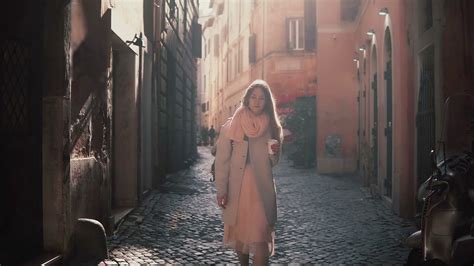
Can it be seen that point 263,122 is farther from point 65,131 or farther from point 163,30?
point 163,30

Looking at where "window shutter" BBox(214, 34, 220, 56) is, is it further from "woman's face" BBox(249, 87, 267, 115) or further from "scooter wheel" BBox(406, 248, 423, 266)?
"scooter wheel" BBox(406, 248, 423, 266)

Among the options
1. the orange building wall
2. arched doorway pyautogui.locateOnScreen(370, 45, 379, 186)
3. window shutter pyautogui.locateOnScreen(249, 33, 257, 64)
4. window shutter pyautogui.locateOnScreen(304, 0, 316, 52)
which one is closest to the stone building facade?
arched doorway pyautogui.locateOnScreen(370, 45, 379, 186)

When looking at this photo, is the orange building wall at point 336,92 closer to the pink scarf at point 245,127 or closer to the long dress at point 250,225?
the pink scarf at point 245,127

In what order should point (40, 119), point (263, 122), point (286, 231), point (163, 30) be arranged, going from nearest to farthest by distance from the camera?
point (263, 122)
point (40, 119)
point (286, 231)
point (163, 30)

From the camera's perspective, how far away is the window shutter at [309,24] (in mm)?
22266

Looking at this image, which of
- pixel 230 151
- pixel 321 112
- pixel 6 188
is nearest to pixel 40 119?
pixel 6 188

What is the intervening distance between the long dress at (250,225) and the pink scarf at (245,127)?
0.24 m

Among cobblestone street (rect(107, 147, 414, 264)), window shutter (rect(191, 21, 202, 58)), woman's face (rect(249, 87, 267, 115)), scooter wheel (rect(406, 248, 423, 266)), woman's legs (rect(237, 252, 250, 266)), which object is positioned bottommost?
cobblestone street (rect(107, 147, 414, 264))

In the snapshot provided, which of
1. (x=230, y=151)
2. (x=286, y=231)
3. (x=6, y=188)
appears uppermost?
(x=230, y=151)

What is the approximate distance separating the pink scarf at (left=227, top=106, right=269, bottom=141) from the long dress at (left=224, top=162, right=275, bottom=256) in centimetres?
24

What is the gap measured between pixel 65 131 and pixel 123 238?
6.30ft

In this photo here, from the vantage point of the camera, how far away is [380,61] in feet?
31.8

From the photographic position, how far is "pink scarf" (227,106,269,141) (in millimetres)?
4469

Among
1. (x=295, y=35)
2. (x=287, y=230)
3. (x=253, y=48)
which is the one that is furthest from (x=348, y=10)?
(x=253, y=48)
